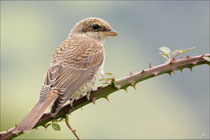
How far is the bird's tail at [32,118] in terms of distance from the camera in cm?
355

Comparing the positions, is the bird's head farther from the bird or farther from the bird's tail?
the bird's tail

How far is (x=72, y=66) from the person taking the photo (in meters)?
4.94

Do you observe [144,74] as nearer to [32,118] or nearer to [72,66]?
[32,118]

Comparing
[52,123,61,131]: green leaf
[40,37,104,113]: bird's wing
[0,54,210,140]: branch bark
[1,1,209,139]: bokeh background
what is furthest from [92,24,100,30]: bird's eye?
[1,1,209,139]: bokeh background

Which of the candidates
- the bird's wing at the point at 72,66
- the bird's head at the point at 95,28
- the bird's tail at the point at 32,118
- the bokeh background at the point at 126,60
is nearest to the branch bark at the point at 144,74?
the bird's tail at the point at 32,118

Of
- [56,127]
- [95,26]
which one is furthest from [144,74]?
[95,26]

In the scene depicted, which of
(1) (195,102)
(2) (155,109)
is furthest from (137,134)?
(1) (195,102)

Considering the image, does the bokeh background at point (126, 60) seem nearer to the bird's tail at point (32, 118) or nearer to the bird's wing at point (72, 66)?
the bird's wing at point (72, 66)

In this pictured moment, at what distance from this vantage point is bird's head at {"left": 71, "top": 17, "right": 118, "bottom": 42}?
5.86 metres

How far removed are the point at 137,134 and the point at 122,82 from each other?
5640 cm

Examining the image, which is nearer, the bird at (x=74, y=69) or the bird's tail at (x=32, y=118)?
the bird's tail at (x=32, y=118)

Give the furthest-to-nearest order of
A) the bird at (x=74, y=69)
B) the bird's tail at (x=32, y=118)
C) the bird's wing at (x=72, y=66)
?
the bird's wing at (x=72, y=66), the bird at (x=74, y=69), the bird's tail at (x=32, y=118)

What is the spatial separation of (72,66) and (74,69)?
0.03 meters

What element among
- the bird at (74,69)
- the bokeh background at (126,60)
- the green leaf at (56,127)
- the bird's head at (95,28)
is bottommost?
the bokeh background at (126,60)
